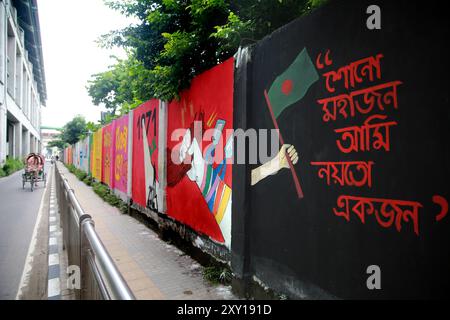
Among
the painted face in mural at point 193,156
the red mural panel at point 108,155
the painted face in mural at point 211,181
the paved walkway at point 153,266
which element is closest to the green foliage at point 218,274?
the paved walkway at point 153,266

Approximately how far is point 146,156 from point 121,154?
338 cm

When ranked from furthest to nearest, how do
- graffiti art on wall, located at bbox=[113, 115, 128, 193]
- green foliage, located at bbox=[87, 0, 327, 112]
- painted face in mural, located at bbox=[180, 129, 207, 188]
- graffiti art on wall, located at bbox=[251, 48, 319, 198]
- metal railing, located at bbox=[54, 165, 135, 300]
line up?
1. graffiti art on wall, located at bbox=[113, 115, 128, 193]
2. painted face in mural, located at bbox=[180, 129, 207, 188]
3. green foliage, located at bbox=[87, 0, 327, 112]
4. graffiti art on wall, located at bbox=[251, 48, 319, 198]
5. metal railing, located at bbox=[54, 165, 135, 300]

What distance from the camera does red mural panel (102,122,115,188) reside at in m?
11.8

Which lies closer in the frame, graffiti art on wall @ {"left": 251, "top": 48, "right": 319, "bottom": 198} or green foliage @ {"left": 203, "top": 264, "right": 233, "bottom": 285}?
graffiti art on wall @ {"left": 251, "top": 48, "right": 319, "bottom": 198}

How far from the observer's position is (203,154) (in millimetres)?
4504

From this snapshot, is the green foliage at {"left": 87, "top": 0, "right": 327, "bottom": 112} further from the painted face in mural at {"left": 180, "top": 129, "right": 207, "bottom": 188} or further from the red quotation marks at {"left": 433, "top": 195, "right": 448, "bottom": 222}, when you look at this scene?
the red quotation marks at {"left": 433, "top": 195, "right": 448, "bottom": 222}

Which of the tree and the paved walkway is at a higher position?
the tree

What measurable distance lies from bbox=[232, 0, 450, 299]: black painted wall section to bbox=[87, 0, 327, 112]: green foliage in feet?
3.45

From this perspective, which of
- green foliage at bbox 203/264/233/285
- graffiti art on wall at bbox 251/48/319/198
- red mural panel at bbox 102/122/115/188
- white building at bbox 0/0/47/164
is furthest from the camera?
white building at bbox 0/0/47/164

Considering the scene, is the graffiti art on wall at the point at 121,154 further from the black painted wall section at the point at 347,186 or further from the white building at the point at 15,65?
the white building at the point at 15,65

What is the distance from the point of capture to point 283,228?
288cm

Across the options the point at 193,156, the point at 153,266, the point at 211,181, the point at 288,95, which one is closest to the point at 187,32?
the point at 193,156

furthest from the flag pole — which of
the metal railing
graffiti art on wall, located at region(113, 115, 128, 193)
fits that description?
graffiti art on wall, located at region(113, 115, 128, 193)

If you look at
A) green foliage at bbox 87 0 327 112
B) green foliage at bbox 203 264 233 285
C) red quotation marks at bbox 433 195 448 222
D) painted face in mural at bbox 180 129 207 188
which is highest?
green foliage at bbox 87 0 327 112
